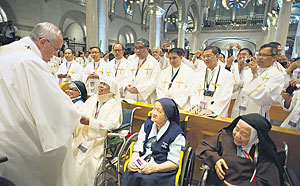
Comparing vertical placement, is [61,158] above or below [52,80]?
below

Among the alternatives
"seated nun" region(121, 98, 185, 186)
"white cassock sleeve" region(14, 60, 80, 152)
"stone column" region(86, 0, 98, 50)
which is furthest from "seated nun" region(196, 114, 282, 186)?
"stone column" region(86, 0, 98, 50)

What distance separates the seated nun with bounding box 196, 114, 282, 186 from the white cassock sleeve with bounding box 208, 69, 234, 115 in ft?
3.96

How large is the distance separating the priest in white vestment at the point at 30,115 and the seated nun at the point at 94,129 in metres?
0.54

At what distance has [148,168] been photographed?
1898 millimetres

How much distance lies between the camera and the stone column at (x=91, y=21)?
27.8ft

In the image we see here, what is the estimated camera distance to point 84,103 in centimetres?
294

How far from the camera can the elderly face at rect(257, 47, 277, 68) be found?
111 inches

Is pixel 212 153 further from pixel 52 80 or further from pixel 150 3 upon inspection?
pixel 150 3

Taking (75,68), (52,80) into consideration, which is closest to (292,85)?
(52,80)

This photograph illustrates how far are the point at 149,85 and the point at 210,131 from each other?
6.50 feet

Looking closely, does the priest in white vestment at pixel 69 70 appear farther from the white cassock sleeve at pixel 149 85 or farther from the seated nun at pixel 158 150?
the seated nun at pixel 158 150

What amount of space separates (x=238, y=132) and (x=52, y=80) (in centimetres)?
184

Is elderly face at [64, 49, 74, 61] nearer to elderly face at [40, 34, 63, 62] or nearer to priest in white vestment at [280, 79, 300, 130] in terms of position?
elderly face at [40, 34, 63, 62]

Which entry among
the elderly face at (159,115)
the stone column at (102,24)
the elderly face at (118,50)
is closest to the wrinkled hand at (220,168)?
the elderly face at (159,115)
